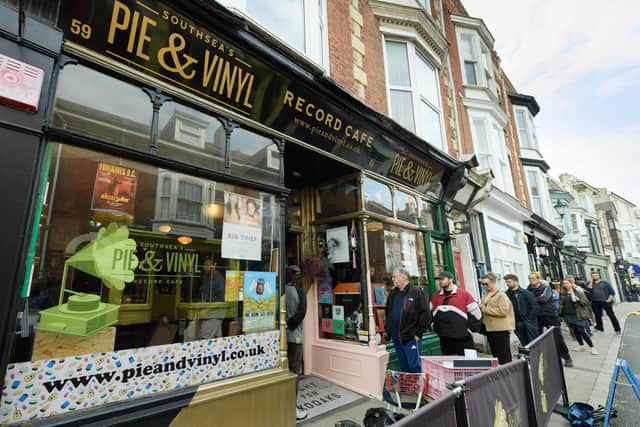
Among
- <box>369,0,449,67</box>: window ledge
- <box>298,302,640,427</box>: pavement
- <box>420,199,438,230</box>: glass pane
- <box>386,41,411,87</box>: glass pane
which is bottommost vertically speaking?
<box>298,302,640,427</box>: pavement

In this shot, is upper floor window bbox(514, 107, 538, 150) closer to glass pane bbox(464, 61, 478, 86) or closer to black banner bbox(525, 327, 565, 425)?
glass pane bbox(464, 61, 478, 86)

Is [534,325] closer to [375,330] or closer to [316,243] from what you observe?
[375,330]

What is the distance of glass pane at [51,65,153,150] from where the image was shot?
2.80m

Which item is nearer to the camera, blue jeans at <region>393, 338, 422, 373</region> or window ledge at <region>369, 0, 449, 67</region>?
blue jeans at <region>393, 338, 422, 373</region>

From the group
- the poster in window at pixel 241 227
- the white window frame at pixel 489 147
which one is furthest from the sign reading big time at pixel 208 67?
the white window frame at pixel 489 147

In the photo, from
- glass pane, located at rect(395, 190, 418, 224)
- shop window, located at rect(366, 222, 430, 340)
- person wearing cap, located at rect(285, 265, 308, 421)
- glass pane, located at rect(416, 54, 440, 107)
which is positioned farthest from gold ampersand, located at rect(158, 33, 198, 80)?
glass pane, located at rect(416, 54, 440, 107)

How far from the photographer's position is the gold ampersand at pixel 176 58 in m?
3.34

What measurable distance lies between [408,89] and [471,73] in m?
6.37

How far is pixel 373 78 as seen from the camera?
687 centimetres

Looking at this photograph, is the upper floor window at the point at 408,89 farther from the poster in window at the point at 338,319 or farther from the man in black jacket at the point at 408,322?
the poster in window at the point at 338,319

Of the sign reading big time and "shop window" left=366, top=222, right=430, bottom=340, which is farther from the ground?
the sign reading big time

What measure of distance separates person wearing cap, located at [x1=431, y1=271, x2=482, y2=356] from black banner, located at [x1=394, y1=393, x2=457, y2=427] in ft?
11.3

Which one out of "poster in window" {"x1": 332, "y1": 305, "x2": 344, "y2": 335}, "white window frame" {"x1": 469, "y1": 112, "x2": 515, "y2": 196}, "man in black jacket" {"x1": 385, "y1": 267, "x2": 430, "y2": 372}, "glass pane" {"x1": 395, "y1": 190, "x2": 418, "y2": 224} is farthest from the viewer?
"white window frame" {"x1": 469, "y1": 112, "x2": 515, "y2": 196}

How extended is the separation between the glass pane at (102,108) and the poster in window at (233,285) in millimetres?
1686
